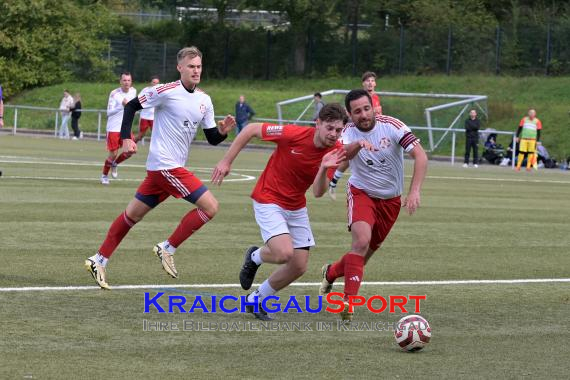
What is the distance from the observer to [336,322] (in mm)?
8867

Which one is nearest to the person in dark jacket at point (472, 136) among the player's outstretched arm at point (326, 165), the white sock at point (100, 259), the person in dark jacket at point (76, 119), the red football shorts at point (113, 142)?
the red football shorts at point (113, 142)

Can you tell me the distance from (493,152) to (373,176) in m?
29.9

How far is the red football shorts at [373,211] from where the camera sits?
9391mm

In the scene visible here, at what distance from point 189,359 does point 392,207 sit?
9.53ft

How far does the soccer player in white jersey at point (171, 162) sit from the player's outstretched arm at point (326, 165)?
1.72 meters

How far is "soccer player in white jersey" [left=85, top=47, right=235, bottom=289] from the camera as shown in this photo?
10406 mm

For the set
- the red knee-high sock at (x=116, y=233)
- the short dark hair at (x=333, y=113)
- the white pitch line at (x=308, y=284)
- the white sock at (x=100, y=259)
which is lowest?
the white pitch line at (x=308, y=284)

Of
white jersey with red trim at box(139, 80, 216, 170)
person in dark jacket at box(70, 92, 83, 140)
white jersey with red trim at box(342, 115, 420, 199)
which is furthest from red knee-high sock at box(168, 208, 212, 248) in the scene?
person in dark jacket at box(70, 92, 83, 140)

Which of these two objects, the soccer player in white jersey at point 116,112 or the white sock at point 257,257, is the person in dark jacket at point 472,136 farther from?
the white sock at point 257,257

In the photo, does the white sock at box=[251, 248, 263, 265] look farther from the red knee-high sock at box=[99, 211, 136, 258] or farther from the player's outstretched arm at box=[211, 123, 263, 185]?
the red knee-high sock at box=[99, 211, 136, 258]

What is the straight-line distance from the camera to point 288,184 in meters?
9.07

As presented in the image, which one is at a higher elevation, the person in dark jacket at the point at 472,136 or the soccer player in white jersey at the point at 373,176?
the soccer player in white jersey at the point at 373,176

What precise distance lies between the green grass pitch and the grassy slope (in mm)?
23879

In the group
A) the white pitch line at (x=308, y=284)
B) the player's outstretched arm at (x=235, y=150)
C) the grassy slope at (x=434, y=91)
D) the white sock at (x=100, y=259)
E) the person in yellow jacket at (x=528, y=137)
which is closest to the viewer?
the player's outstretched arm at (x=235, y=150)
